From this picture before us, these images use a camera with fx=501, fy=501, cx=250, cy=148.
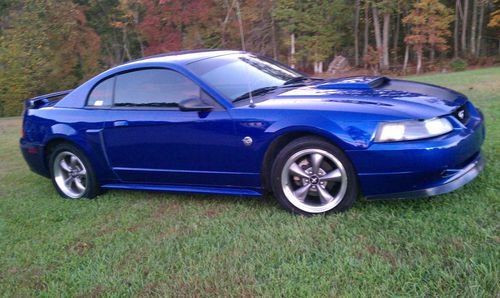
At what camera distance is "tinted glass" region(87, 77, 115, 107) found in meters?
5.00

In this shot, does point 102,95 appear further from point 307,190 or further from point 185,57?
point 307,190

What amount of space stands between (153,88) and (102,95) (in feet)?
2.21

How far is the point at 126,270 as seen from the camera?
3.36 metres

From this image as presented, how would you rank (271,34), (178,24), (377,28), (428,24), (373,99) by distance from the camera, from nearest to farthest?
1. (373,99)
2. (428,24)
3. (178,24)
4. (377,28)
5. (271,34)

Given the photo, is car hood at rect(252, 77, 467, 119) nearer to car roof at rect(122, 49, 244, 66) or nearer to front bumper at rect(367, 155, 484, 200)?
front bumper at rect(367, 155, 484, 200)

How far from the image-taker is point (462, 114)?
13.3 ft

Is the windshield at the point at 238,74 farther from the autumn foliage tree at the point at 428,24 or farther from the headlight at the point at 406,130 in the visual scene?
the autumn foliage tree at the point at 428,24

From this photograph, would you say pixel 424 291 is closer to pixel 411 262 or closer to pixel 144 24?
pixel 411 262

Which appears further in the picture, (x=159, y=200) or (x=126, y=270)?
(x=159, y=200)

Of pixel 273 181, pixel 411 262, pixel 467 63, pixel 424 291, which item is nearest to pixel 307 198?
pixel 273 181

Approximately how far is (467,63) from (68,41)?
22170 mm

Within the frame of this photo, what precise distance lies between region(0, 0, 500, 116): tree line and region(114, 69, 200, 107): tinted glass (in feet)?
70.8

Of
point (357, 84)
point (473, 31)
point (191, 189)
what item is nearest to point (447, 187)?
point (357, 84)

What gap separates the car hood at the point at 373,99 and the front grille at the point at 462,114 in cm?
4
